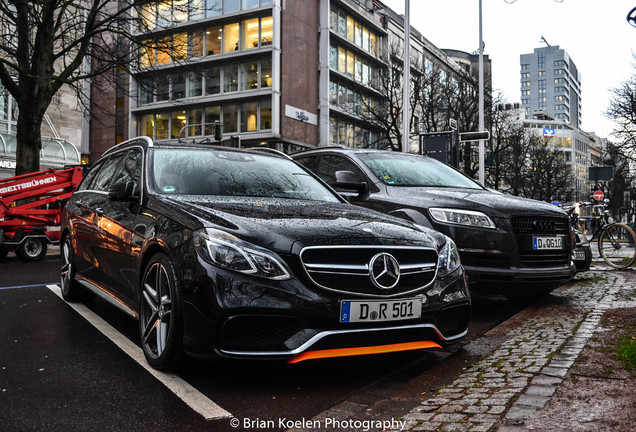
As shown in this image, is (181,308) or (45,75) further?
(45,75)

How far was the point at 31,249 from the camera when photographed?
12.2m

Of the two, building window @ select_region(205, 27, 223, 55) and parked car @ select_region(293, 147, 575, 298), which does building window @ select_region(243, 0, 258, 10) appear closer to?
building window @ select_region(205, 27, 223, 55)

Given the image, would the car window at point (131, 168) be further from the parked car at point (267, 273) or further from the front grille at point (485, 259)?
the front grille at point (485, 259)

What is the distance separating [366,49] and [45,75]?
3874 centimetres

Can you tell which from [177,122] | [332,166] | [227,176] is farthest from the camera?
[177,122]

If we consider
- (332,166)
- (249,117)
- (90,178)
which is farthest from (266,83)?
(90,178)

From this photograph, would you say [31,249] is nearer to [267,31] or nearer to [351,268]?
[351,268]

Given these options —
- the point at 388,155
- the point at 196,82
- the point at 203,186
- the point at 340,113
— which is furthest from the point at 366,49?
the point at 203,186

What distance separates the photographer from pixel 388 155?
775 cm

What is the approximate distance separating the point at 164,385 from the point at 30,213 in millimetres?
10013

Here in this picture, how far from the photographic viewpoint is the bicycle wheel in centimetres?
1057

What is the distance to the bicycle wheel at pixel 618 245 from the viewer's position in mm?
10570

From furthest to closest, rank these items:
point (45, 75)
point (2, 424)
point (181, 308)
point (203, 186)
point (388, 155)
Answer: point (45, 75) < point (388, 155) < point (203, 186) < point (181, 308) < point (2, 424)

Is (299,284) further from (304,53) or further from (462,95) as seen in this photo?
(304,53)
